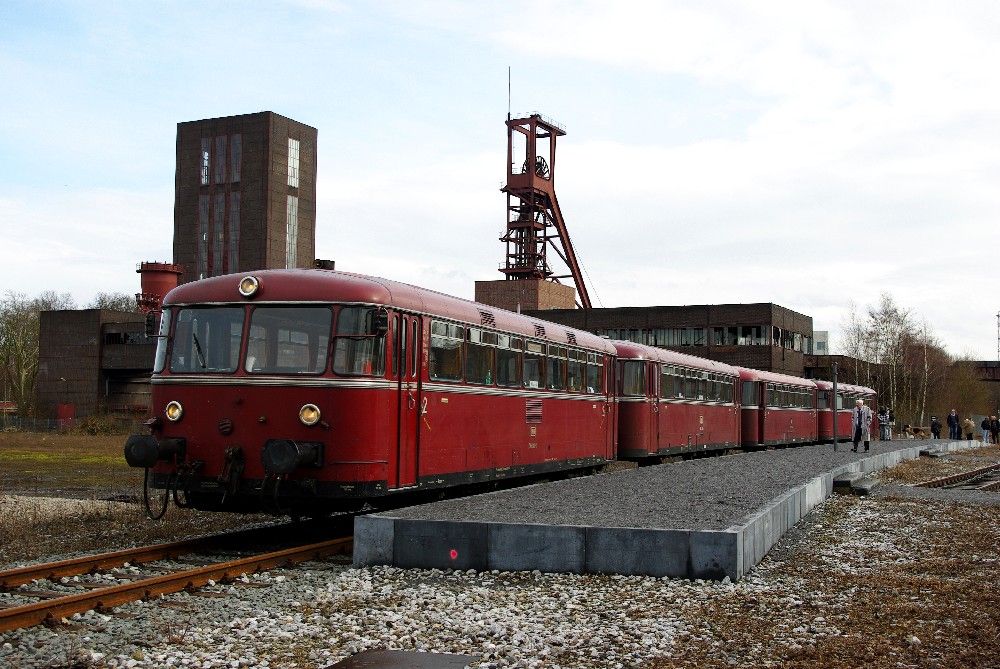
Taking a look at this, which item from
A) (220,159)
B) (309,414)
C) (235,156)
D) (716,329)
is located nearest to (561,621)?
(309,414)

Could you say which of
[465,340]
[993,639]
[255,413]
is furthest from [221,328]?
[993,639]

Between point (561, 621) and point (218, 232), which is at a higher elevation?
point (218, 232)

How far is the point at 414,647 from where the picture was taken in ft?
26.4

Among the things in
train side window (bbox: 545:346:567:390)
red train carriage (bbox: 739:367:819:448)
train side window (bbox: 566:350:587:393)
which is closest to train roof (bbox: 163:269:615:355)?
train side window (bbox: 545:346:567:390)

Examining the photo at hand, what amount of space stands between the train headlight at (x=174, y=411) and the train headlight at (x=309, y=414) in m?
1.65

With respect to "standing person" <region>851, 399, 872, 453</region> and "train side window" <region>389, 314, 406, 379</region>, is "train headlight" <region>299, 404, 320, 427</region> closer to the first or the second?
"train side window" <region>389, 314, 406, 379</region>

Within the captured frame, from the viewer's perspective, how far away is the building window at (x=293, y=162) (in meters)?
83.8

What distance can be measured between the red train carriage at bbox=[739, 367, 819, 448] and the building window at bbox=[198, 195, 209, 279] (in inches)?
2059

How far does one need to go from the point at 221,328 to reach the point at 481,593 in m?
5.42

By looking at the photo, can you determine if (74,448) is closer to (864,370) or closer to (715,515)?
(715,515)

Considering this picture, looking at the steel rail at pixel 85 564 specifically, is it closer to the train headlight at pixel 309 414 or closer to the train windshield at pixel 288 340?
the train headlight at pixel 309 414

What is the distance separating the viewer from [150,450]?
515 inches

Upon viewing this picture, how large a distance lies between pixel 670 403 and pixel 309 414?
703 inches

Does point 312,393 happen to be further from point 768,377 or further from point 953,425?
point 953,425
